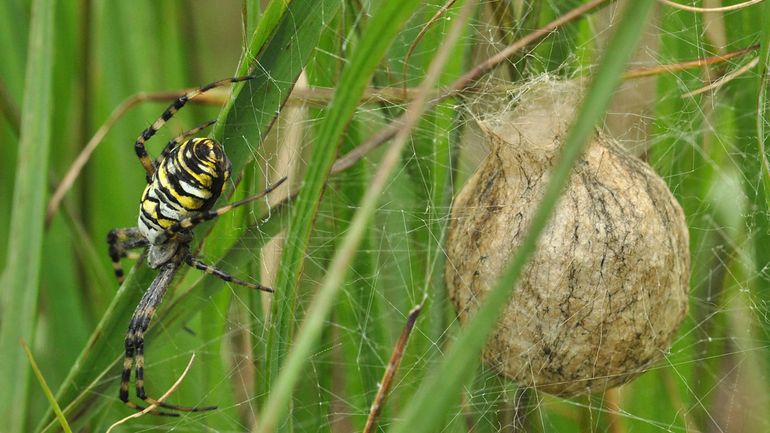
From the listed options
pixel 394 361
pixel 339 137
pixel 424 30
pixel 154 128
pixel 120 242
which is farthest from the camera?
pixel 120 242

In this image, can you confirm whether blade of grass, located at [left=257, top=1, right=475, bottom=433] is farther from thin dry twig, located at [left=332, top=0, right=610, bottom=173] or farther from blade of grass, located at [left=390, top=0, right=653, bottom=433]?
thin dry twig, located at [left=332, top=0, right=610, bottom=173]

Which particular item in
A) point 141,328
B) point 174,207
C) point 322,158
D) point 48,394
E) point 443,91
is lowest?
point 141,328

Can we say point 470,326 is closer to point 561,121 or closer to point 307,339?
point 307,339

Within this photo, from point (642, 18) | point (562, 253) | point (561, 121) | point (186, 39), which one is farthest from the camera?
point (186, 39)

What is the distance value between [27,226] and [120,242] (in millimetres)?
546

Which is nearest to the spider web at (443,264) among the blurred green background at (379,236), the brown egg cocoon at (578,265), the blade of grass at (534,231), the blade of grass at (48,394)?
the blurred green background at (379,236)

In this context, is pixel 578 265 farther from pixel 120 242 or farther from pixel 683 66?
pixel 120 242

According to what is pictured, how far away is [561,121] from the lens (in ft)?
4.92

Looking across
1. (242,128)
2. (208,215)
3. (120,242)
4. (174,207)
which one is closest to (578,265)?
(242,128)

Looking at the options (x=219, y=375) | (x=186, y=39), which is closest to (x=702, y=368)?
(x=219, y=375)

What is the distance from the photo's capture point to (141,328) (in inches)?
73.7

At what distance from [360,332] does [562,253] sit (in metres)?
0.74

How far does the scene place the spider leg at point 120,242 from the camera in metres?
2.22

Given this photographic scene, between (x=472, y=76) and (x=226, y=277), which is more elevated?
(x=472, y=76)
